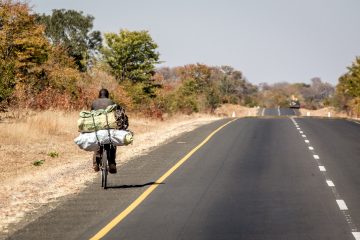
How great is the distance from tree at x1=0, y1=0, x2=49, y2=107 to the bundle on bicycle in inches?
1025

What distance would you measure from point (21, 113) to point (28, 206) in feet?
56.2

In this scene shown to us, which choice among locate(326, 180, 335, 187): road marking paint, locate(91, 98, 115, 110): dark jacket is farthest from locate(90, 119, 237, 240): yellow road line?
locate(326, 180, 335, 187): road marking paint

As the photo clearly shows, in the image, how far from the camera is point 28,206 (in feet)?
34.2

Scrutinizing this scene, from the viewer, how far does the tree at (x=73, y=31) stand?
2894 inches

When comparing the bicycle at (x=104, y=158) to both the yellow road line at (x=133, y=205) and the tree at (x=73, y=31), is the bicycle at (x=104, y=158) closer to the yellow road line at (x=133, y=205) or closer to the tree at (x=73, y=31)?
the yellow road line at (x=133, y=205)

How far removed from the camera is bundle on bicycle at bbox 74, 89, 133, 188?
11.9m

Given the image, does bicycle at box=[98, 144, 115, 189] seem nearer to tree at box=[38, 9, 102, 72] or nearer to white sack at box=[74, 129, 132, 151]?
white sack at box=[74, 129, 132, 151]

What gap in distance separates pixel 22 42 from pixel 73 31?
1541 inches

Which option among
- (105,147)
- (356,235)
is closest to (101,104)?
(105,147)

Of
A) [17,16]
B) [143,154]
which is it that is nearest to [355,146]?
[143,154]

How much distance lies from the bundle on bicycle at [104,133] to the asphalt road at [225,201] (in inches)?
28.7

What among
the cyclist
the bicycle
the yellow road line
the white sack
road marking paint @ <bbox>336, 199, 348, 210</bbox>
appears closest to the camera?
the yellow road line

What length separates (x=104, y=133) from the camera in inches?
469

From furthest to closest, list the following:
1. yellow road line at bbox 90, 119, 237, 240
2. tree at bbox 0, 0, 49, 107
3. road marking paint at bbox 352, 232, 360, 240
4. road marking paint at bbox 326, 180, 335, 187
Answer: tree at bbox 0, 0, 49, 107 → road marking paint at bbox 326, 180, 335, 187 → yellow road line at bbox 90, 119, 237, 240 → road marking paint at bbox 352, 232, 360, 240
